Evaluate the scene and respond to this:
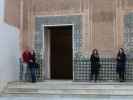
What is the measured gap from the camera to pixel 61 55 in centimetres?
2239

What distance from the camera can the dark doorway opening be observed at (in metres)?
21.8

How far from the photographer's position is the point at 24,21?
19406mm

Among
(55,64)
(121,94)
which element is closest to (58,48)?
(55,64)

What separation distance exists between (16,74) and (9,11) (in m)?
3.12

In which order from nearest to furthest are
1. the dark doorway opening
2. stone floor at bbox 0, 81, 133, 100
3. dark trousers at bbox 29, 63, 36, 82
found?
stone floor at bbox 0, 81, 133, 100 → dark trousers at bbox 29, 63, 36, 82 → the dark doorway opening

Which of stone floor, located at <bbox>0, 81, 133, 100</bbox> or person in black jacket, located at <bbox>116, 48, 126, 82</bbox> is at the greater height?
person in black jacket, located at <bbox>116, 48, 126, 82</bbox>

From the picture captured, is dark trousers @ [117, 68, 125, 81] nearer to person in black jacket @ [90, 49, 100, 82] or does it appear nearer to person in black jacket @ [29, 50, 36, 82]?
person in black jacket @ [90, 49, 100, 82]

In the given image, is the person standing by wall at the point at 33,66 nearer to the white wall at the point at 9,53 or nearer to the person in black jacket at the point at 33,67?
the person in black jacket at the point at 33,67

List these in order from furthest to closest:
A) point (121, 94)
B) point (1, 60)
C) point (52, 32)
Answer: point (52, 32)
point (1, 60)
point (121, 94)

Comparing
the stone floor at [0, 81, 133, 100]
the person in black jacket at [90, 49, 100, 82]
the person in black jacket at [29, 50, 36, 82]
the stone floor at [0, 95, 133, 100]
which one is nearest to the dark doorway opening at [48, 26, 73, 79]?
the person in black jacket at [29, 50, 36, 82]

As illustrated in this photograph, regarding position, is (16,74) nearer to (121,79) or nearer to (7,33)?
(7,33)

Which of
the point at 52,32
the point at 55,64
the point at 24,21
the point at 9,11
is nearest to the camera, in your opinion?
the point at 9,11

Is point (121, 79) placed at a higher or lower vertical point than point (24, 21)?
lower

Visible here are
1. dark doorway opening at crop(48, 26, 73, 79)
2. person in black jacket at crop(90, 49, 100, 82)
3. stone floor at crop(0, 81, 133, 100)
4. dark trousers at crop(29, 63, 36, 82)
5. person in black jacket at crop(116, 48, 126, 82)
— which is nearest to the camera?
stone floor at crop(0, 81, 133, 100)
